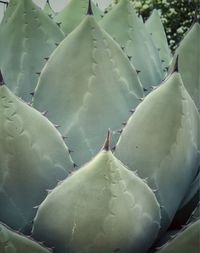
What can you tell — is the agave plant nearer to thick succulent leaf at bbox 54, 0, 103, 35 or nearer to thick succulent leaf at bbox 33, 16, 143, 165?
thick succulent leaf at bbox 33, 16, 143, 165

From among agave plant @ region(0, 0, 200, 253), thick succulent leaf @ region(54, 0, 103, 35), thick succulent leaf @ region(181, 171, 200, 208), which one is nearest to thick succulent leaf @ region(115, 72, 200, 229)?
agave plant @ region(0, 0, 200, 253)

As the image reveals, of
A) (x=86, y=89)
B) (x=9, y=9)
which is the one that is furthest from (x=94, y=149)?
(x=9, y=9)

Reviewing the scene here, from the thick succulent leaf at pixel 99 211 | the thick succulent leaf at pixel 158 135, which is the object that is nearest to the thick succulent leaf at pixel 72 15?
the thick succulent leaf at pixel 158 135

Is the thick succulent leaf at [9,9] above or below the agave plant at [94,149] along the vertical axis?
above

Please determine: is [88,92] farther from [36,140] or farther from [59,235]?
[59,235]

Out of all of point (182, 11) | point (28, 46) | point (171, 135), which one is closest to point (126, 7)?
point (28, 46)

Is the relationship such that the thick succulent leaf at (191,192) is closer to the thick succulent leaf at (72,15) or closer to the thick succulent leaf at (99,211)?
the thick succulent leaf at (99,211)

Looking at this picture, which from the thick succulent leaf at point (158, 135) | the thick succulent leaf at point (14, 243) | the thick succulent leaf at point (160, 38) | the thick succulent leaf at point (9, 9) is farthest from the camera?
the thick succulent leaf at point (160, 38)
